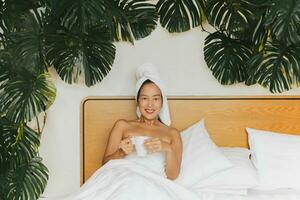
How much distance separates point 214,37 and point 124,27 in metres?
0.62

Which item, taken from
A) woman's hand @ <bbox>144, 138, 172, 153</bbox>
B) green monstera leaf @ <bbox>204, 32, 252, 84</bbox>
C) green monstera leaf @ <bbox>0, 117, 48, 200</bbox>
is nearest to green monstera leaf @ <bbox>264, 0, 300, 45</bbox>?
green monstera leaf @ <bbox>204, 32, 252, 84</bbox>


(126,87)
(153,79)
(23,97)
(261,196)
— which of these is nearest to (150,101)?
(153,79)

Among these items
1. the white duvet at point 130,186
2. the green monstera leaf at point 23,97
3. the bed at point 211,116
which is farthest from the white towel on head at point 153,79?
the green monstera leaf at point 23,97

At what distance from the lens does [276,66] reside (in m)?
2.92

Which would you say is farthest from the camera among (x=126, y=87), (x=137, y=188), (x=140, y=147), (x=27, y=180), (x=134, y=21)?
(x=126, y=87)

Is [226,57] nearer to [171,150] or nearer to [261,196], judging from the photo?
[171,150]

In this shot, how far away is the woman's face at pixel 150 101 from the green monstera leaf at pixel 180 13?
46 centimetres

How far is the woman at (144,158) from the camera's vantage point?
239 cm

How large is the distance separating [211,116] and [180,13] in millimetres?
737

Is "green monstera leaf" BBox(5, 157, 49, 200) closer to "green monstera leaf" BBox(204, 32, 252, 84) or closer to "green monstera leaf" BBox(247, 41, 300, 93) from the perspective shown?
"green monstera leaf" BBox(204, 32, 252, 84)

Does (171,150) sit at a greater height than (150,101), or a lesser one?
lesser

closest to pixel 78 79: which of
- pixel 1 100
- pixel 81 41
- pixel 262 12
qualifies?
pixel 81 41

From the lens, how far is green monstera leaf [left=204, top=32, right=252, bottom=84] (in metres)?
3.04

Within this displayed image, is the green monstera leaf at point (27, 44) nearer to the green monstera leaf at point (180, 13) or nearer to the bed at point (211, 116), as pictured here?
the bed at point (211, 116)
